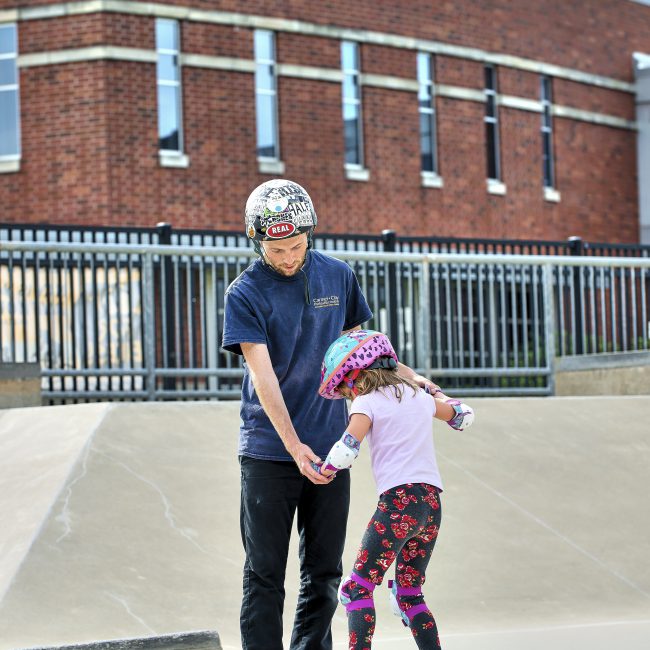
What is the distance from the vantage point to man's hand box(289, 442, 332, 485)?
16.5 feet

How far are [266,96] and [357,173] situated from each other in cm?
234

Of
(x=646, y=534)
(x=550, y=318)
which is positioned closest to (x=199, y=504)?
(x=646, y=534)

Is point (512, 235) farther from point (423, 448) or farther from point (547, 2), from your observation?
point (423, 448)

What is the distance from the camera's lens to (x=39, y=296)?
11.3 metres

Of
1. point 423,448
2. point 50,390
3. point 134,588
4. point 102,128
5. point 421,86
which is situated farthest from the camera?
point 421,86

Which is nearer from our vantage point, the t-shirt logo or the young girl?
the young girl

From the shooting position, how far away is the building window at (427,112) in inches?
1075

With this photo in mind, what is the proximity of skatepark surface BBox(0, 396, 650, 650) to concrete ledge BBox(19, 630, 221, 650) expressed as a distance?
0.29 meters

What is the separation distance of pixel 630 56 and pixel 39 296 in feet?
76.0

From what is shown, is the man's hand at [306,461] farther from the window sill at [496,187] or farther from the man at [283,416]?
the window sill at [496,187]

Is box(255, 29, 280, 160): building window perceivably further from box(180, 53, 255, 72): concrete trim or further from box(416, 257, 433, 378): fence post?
box(416, 257, 433, 378): fence post

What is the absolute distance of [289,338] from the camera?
531 centimetres

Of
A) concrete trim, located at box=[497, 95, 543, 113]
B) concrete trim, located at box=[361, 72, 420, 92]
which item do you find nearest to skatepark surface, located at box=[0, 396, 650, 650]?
concrete trim, located at box=[361, 72, 420, 92]

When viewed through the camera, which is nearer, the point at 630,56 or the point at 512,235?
the point at 512,235
